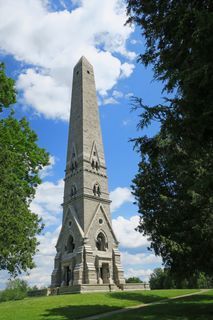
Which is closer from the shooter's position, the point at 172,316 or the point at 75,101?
the point at 172,316

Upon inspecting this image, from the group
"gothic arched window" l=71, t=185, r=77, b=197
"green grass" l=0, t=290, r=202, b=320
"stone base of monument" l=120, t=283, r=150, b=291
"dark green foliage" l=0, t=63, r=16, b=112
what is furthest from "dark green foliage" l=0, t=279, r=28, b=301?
"dark green foliage" l=0, t=63, r=16, b=112

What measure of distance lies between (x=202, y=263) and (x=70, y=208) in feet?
86.5

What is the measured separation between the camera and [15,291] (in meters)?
88.0

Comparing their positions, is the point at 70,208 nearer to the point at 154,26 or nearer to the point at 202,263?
the point at 202,263

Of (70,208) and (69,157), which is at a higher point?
(69,157)

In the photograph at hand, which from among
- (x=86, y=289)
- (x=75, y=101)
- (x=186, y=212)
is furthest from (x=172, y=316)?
(x=75, y=101)

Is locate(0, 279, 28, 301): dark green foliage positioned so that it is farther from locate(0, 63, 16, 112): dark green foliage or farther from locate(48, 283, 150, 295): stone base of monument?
locate(0, 63, 16, 112): dark green foliage

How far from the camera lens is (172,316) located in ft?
57.8

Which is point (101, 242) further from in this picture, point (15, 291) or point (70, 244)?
point (15, 291)

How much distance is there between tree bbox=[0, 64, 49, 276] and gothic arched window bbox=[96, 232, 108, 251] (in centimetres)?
2284

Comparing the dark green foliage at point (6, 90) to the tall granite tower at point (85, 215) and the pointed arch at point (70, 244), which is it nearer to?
the tall granite tower at point (85, 215)

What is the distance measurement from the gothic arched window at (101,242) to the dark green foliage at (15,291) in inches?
1717

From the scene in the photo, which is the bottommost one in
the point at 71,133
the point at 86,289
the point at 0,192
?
the point at 86,289

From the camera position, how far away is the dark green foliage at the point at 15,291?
3258 inches
